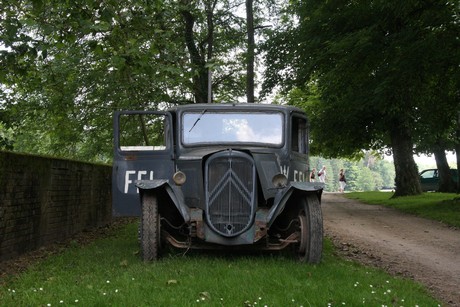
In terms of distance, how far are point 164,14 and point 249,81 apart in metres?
11.4

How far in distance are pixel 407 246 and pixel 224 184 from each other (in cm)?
454

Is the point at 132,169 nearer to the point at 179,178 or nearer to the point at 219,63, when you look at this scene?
the point at 179,178

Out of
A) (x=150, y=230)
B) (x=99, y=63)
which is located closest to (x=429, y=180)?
(x=99, y=63)

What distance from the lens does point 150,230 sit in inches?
265

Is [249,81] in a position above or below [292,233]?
above

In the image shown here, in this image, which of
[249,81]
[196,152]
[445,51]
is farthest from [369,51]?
[196,152]

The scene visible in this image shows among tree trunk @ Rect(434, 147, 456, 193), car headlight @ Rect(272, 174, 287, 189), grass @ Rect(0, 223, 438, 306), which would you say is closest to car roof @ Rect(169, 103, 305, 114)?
car headlight @ Rect(272, 174, 287, 189)

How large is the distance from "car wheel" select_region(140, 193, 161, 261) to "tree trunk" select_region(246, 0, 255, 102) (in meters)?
13.9

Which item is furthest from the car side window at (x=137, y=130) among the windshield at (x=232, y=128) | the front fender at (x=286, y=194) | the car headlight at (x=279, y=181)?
the front fender at (x=286, y=194)

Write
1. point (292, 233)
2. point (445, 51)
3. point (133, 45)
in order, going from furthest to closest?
1. point (445, 51)
2. point (133, 45)
3. point (292, 233)

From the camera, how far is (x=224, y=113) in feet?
26.8

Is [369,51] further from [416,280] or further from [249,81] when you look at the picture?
[416,280]

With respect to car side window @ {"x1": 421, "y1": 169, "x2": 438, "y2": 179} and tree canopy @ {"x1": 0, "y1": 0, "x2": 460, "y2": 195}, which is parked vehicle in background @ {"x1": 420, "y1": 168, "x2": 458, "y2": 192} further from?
tree canopy @ {"x1": 0, "y1": 0, "x2": 460, "y2": 195}

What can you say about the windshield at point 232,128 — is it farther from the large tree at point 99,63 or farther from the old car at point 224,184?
the large tree at point 99,63
